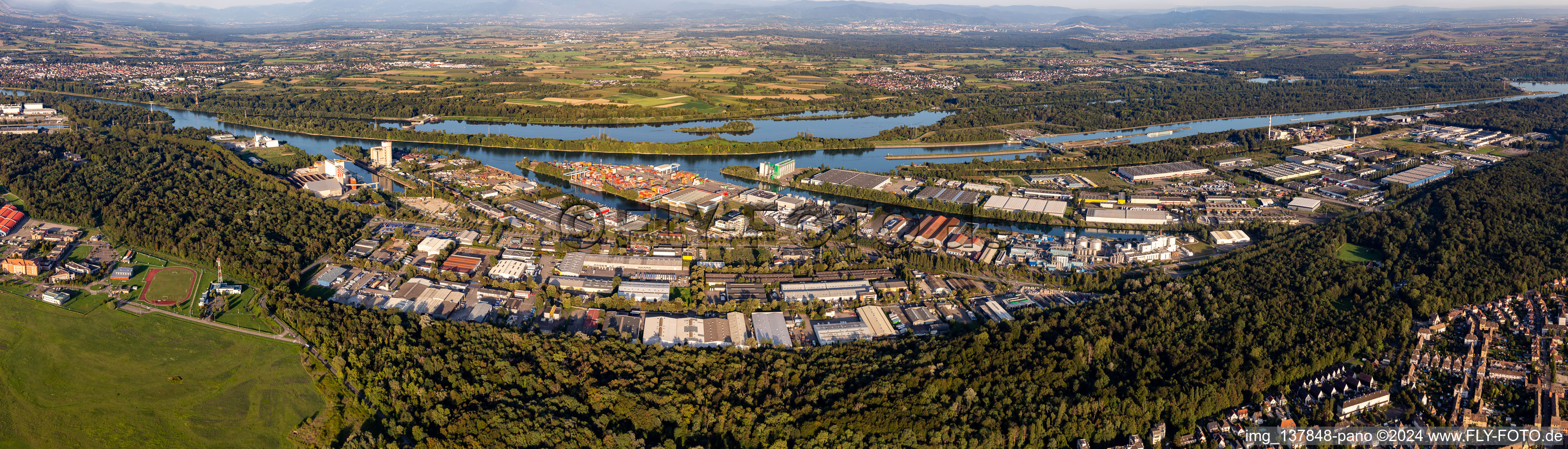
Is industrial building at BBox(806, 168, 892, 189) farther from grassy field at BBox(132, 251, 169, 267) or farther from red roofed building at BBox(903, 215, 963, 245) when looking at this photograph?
grassy field at BBox(132, 251, 169, 267)

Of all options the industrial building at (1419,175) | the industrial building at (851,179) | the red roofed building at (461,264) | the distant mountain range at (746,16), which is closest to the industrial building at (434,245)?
the red roofed building at (461,264)

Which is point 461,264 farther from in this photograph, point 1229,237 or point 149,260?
point 1229,237

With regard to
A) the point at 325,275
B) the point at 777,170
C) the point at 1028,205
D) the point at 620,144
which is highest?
the point at 620,144

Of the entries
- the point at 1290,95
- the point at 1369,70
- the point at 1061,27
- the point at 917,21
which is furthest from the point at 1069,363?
the point at 917,21

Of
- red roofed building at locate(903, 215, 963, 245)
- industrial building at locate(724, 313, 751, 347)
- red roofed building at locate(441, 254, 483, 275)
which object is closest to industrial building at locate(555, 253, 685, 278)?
red roofed building at locate(441, 254, 483, 275)

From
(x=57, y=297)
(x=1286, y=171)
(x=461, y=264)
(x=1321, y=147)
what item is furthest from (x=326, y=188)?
(x=1321, y=147)

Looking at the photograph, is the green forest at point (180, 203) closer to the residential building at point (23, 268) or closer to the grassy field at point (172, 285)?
the grassy field at point (172, 285)
